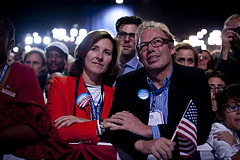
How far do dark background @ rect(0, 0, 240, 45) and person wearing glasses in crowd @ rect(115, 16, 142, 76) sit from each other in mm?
12932

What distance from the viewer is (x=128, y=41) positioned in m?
3.51

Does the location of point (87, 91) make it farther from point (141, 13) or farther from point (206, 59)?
point (141, 13)

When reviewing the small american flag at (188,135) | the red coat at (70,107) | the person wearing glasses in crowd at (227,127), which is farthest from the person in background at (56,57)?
the small american flag at (188,135)

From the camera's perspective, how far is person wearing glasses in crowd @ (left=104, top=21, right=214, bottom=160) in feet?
6.40

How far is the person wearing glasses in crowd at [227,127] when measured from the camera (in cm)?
184

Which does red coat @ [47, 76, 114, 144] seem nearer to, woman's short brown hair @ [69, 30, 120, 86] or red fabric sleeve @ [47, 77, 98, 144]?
red fabric sleeve @ [47, 77, 98, 144]

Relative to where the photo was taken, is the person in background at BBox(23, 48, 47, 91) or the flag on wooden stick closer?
the flag on wooden stick

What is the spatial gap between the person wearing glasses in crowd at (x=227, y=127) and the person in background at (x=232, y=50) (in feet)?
2.07

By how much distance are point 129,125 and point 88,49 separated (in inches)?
42.6

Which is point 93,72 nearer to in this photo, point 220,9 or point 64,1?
point 220,9

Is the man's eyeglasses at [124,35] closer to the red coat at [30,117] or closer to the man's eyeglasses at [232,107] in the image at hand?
the man's eyeglasses at [232,107]

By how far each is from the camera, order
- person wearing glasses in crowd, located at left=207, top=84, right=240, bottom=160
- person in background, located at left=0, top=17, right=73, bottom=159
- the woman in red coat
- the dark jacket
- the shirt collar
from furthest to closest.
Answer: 1. the shirt collar
2. the dark jacket
3. the woman in red coat
4. person wearing glasses in crowd, located at left=207, top=84, right=240, bottom=160
5. person in background, located at left=0, top=17, right=73, bottom=159

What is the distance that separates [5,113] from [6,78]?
362mm

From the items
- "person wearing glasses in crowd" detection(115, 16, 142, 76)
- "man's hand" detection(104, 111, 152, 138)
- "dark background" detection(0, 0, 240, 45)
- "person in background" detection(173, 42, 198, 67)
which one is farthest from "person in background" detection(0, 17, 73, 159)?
"dark background" detection(0, 0, 240, 45)
